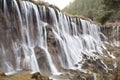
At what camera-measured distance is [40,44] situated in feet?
105

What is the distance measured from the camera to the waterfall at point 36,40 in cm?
2748

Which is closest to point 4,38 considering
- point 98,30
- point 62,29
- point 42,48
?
point 42,48

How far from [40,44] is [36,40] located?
2.16 ft

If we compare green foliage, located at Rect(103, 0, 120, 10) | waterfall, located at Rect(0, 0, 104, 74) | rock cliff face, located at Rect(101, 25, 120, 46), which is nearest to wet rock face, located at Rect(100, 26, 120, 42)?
rock cliff face, located at Rect(101, 25, 120, 46)

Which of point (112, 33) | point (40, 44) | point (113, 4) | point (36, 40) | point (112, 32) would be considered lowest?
point (112, 33)

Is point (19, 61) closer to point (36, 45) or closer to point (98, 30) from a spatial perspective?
point (36, 45)

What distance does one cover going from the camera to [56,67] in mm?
30344

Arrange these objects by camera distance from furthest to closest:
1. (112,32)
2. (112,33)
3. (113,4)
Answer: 1. (112,32)
2. (112,33)
3. (113,4)

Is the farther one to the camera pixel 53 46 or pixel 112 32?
pixel 112 32

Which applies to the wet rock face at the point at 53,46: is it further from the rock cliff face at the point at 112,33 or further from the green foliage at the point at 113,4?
the rock cliff face at the point at 112,33

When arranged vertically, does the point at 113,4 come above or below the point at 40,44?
above

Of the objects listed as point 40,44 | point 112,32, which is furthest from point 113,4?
point 112,32

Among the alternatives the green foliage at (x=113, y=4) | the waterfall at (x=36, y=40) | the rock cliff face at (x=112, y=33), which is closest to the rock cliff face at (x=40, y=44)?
the waterfall at (x=36, y=40)

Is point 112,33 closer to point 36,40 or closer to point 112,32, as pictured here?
point 112,32
